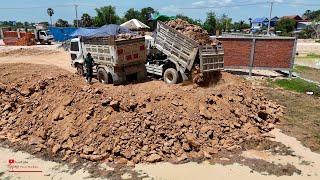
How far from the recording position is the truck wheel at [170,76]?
13.0 meters

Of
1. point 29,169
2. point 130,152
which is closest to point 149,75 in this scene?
point 130,152

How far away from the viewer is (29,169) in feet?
27.1

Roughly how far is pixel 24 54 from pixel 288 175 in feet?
85.4

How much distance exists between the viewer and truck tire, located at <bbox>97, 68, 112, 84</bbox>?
1319cm

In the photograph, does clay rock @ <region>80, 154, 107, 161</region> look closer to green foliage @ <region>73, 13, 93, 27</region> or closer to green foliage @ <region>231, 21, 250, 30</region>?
green foliage @ <region>73, 13, 93, 27</region>

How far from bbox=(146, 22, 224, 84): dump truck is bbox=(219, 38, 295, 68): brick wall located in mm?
4774

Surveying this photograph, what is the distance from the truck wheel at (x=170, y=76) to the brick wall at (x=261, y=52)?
19.7ft

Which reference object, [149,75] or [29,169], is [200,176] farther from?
[149,75]

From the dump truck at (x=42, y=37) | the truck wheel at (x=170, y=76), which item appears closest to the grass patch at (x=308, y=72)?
the truck wheel at (x=170, y=76)

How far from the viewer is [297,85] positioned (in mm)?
15422

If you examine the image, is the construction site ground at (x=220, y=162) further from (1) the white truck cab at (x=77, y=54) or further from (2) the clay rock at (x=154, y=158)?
(1) the white truck cab at (x=77, y=54)

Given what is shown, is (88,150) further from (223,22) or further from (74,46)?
(223,22)

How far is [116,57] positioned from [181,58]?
2877mm

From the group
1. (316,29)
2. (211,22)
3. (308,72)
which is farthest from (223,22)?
(308,72)
